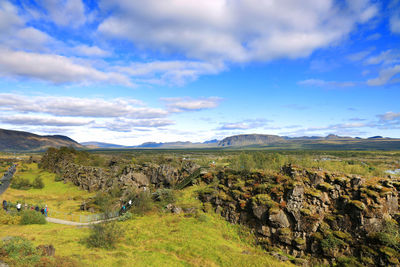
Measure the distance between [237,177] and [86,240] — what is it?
2713 centimetres

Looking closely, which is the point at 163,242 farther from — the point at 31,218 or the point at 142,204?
the point at 31,218

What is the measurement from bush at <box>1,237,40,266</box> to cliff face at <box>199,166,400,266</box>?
25.8m

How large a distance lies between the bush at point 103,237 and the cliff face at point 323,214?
1811 centimetres

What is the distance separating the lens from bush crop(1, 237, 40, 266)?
1695 cm

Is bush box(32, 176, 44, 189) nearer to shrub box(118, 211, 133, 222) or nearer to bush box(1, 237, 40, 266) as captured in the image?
shrub box(118, 211, 133, 222)

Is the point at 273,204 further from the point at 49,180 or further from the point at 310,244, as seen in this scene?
the point at 49,180

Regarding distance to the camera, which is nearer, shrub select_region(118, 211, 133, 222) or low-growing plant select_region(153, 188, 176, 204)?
shrub select_region(118, 211, 133, 222)

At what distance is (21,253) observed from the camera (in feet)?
59.0

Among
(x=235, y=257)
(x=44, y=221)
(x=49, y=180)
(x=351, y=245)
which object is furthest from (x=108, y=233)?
(x=49, y=180)

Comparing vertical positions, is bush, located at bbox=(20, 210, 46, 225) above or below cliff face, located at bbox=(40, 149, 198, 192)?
below

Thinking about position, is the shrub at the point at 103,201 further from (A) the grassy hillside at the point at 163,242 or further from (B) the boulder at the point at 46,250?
Result: (B) the boulder at the point at 46,250

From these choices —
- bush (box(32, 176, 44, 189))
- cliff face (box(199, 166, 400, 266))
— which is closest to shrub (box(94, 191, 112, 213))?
cliff face (box(199, 166, 400, 266))

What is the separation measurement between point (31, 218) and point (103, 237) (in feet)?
43.9

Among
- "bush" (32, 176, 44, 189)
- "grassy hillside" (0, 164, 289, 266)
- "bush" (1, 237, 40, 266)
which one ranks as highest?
"bush" (1, 237, 40, 266)
